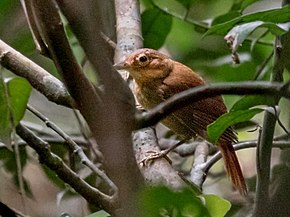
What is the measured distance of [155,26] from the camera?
218 centimetres

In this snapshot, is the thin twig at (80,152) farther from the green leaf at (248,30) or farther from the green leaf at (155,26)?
the green leaf at (155,26)

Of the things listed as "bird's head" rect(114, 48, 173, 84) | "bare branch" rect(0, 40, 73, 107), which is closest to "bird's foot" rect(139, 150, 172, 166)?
"bare branch" rect(0, 40, 73, 107)

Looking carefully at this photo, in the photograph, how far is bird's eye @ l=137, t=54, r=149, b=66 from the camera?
7.11 feet

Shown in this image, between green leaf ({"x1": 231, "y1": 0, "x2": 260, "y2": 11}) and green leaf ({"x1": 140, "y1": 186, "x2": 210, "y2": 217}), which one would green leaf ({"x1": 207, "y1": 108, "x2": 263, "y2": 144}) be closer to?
green leaf ({"x1": 140, "y1": 186, "x2": 210, "y2": 217})

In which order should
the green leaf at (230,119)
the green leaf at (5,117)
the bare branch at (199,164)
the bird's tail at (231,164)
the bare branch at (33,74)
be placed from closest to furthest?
the green leaf at (5,117)
the green leaf at (230,119)
the bare branch at (33,74)
the bare branch at (199,164)
the bird's tail at (231,164)

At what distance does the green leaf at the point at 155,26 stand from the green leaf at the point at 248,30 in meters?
0.94

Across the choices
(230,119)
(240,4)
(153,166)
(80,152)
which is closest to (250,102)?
(230,119)

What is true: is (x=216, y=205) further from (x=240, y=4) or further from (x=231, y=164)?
(x=240, y=4)

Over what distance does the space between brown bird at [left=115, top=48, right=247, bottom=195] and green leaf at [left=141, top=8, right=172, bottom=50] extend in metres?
0.04

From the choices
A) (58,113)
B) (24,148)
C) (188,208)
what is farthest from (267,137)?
(58,113)

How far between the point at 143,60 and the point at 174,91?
18 cm

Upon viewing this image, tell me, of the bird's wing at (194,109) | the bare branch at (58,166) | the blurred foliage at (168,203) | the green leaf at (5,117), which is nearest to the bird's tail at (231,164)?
the bird's wing at (194,109)

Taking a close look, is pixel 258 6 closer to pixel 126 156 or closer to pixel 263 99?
pixel 263 99

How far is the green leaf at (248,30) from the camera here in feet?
3.78
